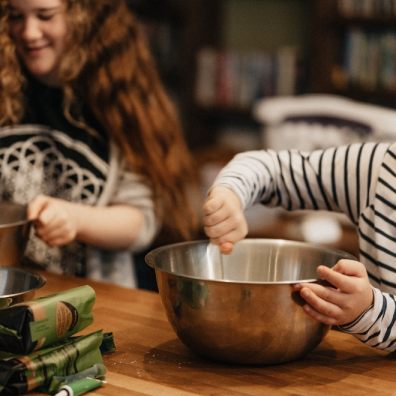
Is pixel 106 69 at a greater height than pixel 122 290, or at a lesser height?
greater

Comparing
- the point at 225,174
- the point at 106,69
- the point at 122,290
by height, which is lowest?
the point at 122,290

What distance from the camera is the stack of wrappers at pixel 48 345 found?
38.9 inches

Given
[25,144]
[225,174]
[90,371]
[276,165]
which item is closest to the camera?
[90,371]

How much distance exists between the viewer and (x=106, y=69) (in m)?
1.96

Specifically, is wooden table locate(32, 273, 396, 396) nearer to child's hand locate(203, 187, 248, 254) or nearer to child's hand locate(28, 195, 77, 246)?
child's hand locate(203, 187, 248, 254)

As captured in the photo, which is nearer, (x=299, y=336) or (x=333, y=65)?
(x=299, y=336)

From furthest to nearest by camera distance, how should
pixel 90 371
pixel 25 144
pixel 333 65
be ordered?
pixel 333 65 → pixel 25 144 → pixel 90 371

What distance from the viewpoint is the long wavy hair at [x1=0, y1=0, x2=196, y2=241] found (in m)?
1.91

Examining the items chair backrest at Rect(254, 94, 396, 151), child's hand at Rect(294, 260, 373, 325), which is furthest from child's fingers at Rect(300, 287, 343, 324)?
chair backrest at Rect(254, 94, 396, 151)

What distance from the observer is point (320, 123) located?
2.92 m

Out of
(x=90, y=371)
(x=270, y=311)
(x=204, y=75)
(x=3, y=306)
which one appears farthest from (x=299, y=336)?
(x=204, y=75)

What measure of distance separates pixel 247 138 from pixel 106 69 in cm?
246

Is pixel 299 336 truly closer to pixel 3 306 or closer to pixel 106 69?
pixel 3 306

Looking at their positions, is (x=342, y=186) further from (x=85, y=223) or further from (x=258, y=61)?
(x=258, y=61)
